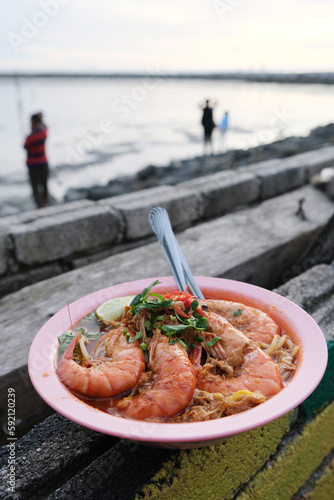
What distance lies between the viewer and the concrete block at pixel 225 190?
4.65 meters

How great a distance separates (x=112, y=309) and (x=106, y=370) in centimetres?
40

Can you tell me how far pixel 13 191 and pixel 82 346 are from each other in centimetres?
1388

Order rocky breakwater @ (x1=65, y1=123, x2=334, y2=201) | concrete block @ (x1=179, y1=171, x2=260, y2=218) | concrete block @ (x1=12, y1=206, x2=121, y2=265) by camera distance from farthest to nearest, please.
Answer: rocky breakwater @ (x1=65, y1=123, x2=334, y2=201) < concrete block @ (x1=179, y1=171, x2=260, y2=218) < concrete block @ (x1=12, y1=206, x2=121, y2=265)

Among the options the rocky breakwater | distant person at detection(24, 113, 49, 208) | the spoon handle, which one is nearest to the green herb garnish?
the spoon handle

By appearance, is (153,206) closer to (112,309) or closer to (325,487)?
(112,309)

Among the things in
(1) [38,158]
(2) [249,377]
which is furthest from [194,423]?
(1) [38,158]

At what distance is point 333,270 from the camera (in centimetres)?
293

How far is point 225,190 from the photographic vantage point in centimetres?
480

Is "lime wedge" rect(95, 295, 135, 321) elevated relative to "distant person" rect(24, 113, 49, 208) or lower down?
elevated

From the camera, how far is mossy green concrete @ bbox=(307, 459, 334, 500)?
Result: 265 cm

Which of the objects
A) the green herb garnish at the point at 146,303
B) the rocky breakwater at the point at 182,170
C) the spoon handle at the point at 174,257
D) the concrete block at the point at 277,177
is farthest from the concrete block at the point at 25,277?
the rocky breakwater at the point at 182,170

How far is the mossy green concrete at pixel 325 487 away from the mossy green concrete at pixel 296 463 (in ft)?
0.19

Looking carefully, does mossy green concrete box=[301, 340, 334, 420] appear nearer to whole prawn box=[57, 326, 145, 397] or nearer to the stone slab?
the stone slab

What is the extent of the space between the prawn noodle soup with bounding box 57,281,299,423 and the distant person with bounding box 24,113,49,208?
8.35 m
